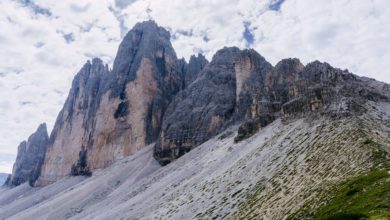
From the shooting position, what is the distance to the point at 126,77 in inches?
6417

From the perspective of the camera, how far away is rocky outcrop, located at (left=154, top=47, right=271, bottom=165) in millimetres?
120750

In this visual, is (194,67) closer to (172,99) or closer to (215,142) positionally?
(172,99)

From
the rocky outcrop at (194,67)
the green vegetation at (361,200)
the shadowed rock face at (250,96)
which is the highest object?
the rocky outcrop at (194,67)

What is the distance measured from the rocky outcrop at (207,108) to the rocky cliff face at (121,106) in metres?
17.5

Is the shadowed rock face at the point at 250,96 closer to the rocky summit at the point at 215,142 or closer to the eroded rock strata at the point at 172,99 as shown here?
the eroded rock strata at the point at 172,99

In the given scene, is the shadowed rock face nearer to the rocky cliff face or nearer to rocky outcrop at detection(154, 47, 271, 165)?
rocky outcrop at detection(154, 47, 271, 165)

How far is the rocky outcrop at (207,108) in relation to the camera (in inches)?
4754

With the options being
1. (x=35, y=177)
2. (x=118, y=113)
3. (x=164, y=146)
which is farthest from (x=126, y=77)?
(x=35, y=177)

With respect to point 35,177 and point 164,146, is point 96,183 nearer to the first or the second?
point 164,146

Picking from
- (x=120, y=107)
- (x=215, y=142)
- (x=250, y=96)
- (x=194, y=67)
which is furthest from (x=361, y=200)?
(x=194, y=67)

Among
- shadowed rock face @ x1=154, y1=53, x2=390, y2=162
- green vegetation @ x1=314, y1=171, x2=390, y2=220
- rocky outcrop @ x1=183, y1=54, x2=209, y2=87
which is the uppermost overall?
rocky outcrop @ x1=183, y1=54, x2=209, y2=87

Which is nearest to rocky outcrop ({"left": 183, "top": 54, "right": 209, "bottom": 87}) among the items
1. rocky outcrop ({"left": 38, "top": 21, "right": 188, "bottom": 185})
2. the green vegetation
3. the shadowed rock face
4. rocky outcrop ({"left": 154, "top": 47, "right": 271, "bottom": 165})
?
rocky outcrop ({"left": 38, "top": 21, "right": 188, "bottom": 185})

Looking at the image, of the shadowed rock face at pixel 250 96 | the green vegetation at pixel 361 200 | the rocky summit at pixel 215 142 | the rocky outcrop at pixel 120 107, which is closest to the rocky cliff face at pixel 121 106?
the rocky outcrop at pixel 120 107

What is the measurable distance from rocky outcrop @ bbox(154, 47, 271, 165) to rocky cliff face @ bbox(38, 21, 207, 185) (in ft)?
57.3
